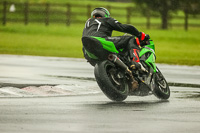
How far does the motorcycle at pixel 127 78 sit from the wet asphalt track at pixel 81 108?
0.62 ft

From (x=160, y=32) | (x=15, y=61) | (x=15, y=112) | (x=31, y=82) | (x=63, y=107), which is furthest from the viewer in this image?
(x=160, y=32)

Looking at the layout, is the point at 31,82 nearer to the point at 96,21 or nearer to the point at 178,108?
the point at 96,21

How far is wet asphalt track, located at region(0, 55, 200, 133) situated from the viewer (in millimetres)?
8891

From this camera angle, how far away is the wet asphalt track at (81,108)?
8.89 m

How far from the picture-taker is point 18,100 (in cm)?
1172

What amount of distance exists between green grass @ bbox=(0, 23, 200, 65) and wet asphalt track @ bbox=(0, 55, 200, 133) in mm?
9980

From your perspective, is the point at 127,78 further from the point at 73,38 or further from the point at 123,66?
the point at 73,38

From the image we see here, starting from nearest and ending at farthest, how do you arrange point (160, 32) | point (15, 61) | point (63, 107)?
1. point (63, 107)
2. point (15, 61)
3. point (160, 32)

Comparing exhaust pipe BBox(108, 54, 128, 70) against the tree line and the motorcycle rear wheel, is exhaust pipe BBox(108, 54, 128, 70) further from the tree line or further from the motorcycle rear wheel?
the tree line

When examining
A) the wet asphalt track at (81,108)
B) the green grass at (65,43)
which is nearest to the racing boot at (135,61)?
the wet asphalt track at (81,108)

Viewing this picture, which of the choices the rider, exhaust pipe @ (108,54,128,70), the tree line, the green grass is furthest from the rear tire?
the tree line

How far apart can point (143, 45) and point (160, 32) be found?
33.3 metres

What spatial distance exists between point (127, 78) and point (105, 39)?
0.82 metres

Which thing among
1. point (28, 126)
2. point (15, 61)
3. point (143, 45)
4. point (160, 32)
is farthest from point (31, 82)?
point (160, 32)
